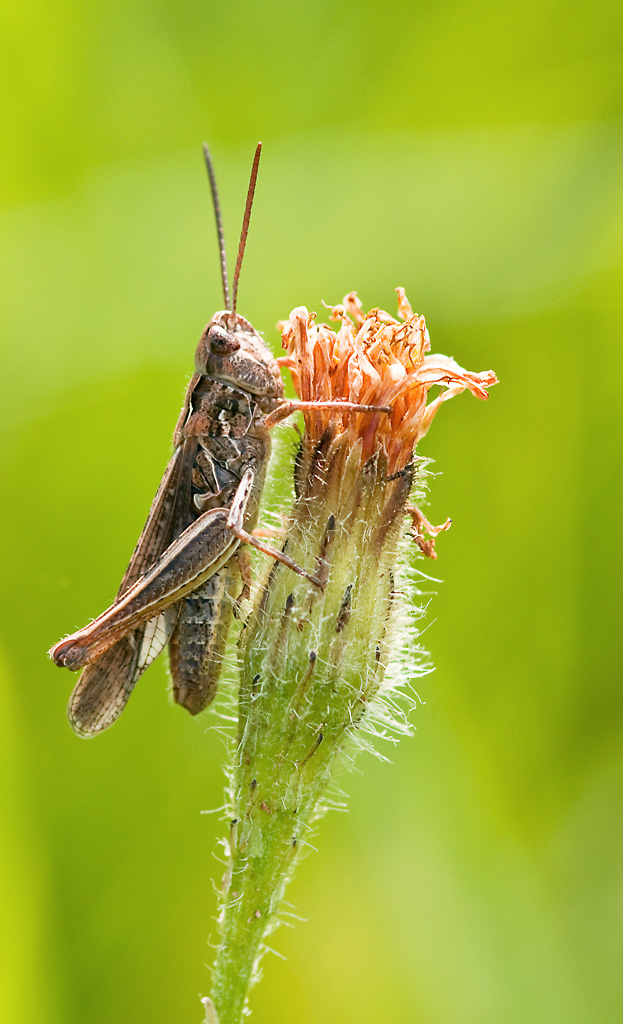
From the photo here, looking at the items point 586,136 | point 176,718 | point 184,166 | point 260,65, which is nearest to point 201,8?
point 260,65

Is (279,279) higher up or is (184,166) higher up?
(184,166)

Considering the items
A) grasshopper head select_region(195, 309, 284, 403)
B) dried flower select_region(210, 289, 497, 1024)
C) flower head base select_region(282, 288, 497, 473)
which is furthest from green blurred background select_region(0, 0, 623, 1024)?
flower head base select_region(282, 288, 497, 473)

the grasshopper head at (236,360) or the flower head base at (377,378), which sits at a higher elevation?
the grasshopper head at (236,360)

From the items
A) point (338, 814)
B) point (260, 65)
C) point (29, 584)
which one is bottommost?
point (338, 814)

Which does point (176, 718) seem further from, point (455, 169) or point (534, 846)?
point (455, 169)

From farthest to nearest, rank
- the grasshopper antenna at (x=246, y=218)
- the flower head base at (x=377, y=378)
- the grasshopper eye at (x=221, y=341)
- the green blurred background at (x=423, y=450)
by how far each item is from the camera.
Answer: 1. the green blurred background at (x=423, y=450)
2. the grasshopper eye at (x=221, y=341)
3. the grasshopper antenna at (x=246, y=218)
4. the flower head base at (x=377, y=378)

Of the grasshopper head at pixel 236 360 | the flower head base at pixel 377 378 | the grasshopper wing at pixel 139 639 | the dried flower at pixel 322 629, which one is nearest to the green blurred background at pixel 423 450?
the grasshopper wing at pixel 139 639

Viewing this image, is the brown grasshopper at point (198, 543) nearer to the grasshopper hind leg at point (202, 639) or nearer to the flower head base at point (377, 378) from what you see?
Result: the grasshopper hind leg at point (202, 639)

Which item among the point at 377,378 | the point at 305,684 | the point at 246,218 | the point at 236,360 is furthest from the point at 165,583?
the point at 246,218
